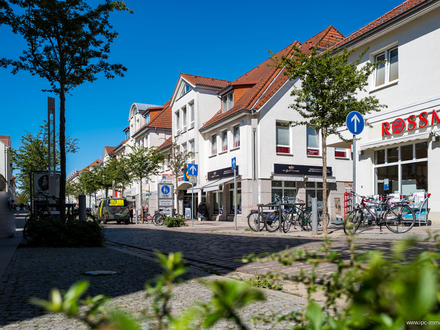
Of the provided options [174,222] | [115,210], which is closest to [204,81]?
[115,210]

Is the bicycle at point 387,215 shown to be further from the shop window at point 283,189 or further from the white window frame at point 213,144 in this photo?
the white window frame at point 213,144

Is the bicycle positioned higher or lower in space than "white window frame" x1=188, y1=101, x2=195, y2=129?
lower

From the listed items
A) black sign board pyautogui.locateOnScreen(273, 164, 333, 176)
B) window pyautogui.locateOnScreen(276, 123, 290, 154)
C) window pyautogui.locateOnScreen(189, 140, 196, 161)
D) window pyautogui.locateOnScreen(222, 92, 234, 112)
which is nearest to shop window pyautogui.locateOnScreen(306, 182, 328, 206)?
black sign board pyautogui.locateOnScreen(273, 164, 333, 176)

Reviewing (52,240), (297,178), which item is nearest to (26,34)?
(52,240)

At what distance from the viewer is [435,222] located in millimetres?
14281

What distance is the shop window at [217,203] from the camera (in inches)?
1215

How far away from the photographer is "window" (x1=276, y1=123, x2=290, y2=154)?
28641mm

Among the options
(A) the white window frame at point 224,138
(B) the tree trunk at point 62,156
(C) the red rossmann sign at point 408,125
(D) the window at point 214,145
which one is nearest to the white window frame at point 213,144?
(D) the window at point 214,145

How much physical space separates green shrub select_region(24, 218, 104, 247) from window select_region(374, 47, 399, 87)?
12.5 meters

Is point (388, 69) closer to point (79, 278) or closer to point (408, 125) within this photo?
point (408, 125)

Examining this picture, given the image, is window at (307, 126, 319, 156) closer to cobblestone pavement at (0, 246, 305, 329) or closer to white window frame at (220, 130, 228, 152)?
white window frame at (220, 130, 228, 152)

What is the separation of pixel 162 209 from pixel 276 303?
21.4m

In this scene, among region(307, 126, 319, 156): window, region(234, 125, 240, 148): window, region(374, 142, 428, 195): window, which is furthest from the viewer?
region(307, 126, 319, 156): window

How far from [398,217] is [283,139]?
1710 cm
